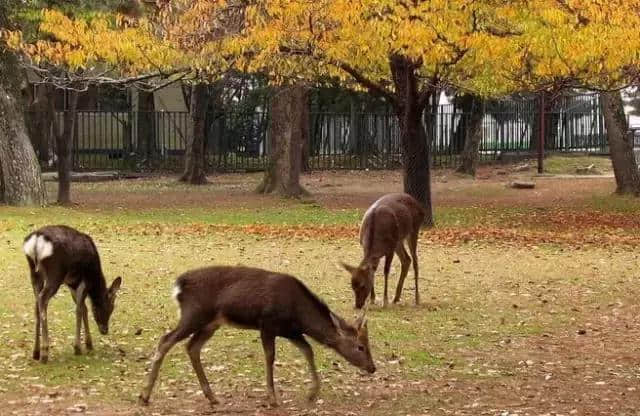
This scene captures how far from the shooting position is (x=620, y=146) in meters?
26.0

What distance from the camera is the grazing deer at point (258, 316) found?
7.16 m

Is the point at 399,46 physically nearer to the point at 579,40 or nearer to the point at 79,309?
the point at 579,40

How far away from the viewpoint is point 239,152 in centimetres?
3897

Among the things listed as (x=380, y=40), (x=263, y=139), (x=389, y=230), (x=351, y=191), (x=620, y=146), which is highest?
(x=380, y=40)

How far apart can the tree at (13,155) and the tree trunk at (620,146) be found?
12660 mm

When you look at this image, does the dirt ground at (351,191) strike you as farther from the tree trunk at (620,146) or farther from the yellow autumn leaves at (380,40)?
the yellow autumn leaves at (380,40)

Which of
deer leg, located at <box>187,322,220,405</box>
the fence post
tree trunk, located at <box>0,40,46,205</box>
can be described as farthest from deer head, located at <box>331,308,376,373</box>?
the fence post

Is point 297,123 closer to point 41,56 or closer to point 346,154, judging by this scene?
point 41,56

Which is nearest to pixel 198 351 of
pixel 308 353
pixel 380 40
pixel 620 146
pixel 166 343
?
pixel 166 343

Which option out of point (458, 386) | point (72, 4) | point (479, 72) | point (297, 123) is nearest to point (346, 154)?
point (297, 123)

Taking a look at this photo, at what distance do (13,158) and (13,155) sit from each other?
2.8 inches

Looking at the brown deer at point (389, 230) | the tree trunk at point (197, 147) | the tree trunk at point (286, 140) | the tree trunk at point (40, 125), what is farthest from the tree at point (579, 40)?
the tree trunk at point (40, 125)

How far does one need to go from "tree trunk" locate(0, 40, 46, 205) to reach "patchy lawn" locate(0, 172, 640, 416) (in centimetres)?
98

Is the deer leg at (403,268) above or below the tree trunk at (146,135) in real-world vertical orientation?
below
